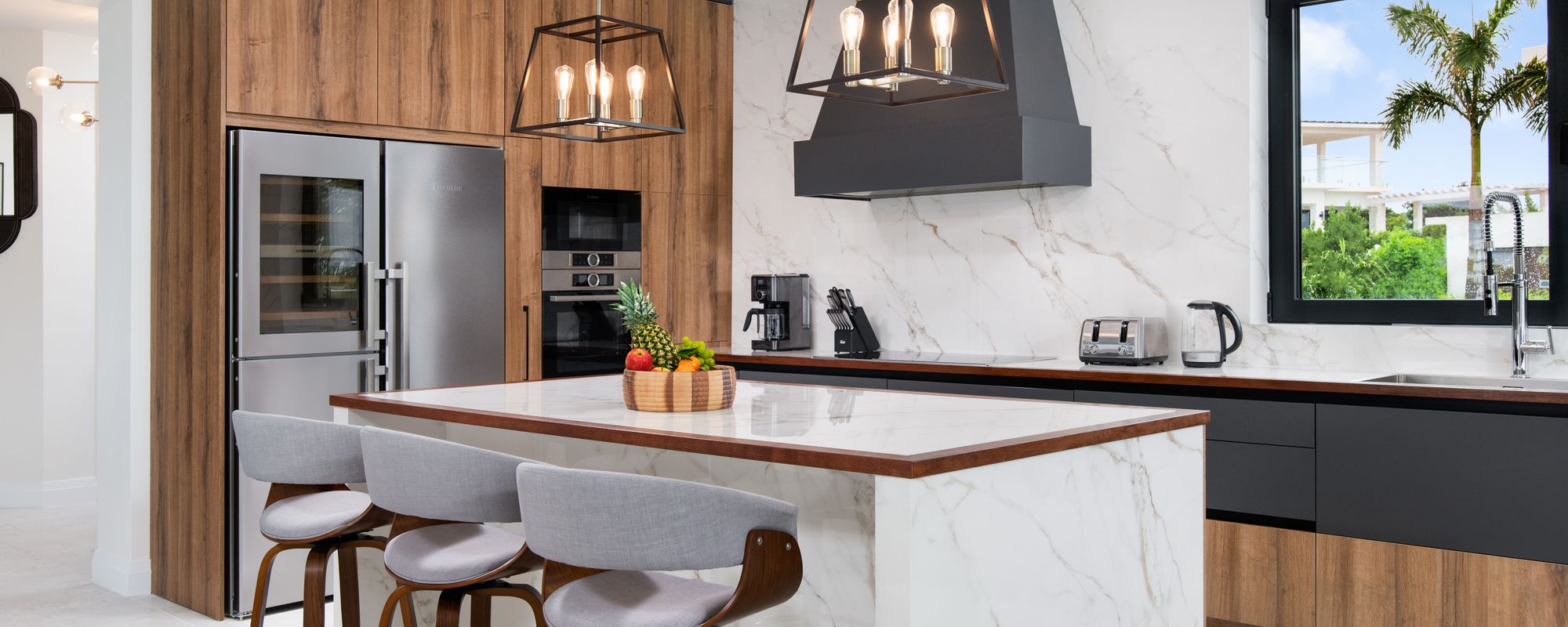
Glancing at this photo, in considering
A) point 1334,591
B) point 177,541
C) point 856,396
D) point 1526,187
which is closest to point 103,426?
point 177,541

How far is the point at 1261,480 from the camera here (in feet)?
11.9

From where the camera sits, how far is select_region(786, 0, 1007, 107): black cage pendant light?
2.35 metres

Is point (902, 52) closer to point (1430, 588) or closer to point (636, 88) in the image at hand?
point (636, 88)

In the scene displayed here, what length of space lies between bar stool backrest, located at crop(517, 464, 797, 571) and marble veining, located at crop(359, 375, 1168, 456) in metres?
0.22

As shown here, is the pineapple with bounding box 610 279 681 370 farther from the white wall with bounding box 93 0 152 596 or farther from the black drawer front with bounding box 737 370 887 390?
the white wall with bounding box 93 0 152 596

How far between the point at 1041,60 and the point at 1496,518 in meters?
2.13

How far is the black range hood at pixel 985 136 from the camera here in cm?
419

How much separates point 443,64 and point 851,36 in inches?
103

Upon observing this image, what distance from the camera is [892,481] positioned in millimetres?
1893

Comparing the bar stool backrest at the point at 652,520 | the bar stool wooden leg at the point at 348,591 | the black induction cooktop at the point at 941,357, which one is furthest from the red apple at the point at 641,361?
the black induction cooktop at the point at 941,357

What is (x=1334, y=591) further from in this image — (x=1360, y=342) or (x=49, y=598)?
(x=49, y=598)

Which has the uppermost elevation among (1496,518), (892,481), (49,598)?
(892,481)

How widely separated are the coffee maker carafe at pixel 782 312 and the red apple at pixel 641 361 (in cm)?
246

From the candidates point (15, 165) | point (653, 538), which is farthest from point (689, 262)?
point (653, 538)
